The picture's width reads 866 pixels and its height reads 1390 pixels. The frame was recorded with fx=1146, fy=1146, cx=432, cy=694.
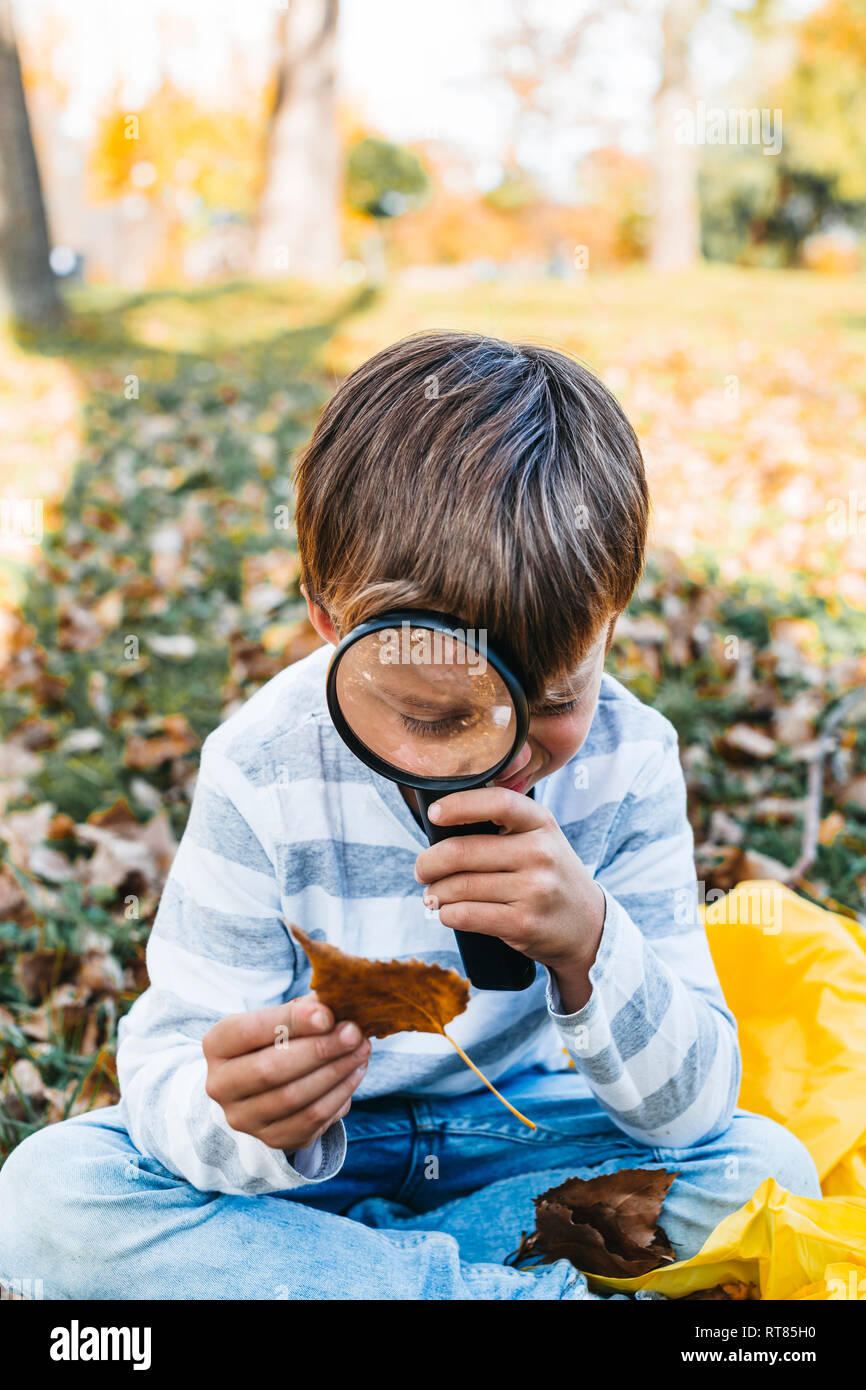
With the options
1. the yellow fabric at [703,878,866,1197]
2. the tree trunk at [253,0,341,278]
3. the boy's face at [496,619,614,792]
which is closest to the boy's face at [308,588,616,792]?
the boy's face at [496,619,614,792]

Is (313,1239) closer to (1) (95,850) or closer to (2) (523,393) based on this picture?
(2) (523,393)

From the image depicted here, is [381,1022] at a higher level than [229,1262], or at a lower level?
higher

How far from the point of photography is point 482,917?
1.28 metres

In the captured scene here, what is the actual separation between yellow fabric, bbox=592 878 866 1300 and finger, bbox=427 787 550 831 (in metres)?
0.73

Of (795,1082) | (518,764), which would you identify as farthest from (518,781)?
(795,1082)

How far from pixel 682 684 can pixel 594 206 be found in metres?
33.3

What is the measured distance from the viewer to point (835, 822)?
9.27ft

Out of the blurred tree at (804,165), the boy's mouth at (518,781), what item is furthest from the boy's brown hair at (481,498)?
the blurred tree at (804,165)

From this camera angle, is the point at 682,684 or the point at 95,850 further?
the point at 682,684

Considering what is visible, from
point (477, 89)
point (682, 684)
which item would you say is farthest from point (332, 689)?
point (477, 89)

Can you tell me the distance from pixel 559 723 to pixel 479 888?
0.22 metres

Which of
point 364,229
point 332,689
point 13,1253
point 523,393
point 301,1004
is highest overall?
point 364,229

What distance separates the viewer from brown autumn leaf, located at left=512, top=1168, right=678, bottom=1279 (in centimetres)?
163

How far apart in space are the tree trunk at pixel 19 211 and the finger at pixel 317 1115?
29.1 ft
